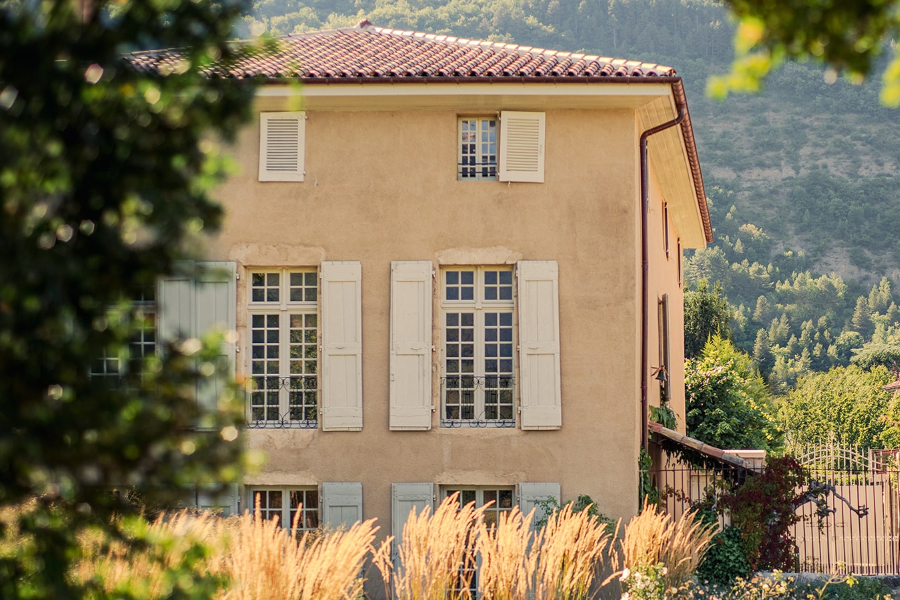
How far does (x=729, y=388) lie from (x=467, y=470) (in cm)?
1180

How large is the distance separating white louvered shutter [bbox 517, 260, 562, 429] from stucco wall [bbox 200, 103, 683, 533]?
134mm

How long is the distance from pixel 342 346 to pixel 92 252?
9.14 m

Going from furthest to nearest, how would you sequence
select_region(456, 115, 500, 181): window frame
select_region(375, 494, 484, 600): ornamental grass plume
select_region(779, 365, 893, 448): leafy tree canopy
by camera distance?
select_region(779, 365, 893, 448): leafy tree canopy
select_region(456, 115, 500, 181): window frame
select_region(375, 494, 484, 600): ornamental grass plume

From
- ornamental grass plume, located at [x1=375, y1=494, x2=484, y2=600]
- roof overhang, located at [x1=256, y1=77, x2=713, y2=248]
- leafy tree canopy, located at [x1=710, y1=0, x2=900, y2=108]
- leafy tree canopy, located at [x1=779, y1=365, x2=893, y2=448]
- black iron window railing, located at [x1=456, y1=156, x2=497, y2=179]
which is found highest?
roof overhang, located at [x1=256, y1=77, x2=713, y2=248]

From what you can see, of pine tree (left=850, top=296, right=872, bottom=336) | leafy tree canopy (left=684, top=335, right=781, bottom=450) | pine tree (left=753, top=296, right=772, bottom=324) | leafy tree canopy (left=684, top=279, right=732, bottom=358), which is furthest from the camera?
pine tree (left=753, top=296, right=772, bottom=324)

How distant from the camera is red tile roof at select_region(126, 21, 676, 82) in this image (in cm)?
1174

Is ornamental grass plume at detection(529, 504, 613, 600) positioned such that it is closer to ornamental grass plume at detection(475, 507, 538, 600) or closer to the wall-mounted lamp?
ornamental grass plume at detection(475, 507, 538, 600)

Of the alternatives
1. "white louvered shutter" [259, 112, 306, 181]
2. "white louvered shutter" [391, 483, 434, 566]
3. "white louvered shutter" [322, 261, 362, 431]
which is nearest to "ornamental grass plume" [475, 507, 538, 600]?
"white louvered shutter" [391, 483, 434, 566]

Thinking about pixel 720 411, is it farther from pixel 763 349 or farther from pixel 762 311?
pixel 762 311

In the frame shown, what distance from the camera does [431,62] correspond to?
12523 mm

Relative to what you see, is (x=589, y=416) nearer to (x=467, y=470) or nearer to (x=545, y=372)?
(x=545, y=372)

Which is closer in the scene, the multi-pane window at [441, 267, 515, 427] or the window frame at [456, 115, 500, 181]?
the multi-pane window at [441, 267, 515, 427]

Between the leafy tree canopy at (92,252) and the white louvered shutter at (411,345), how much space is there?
881 centimetres

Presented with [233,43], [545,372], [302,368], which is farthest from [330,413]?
[233,43]
